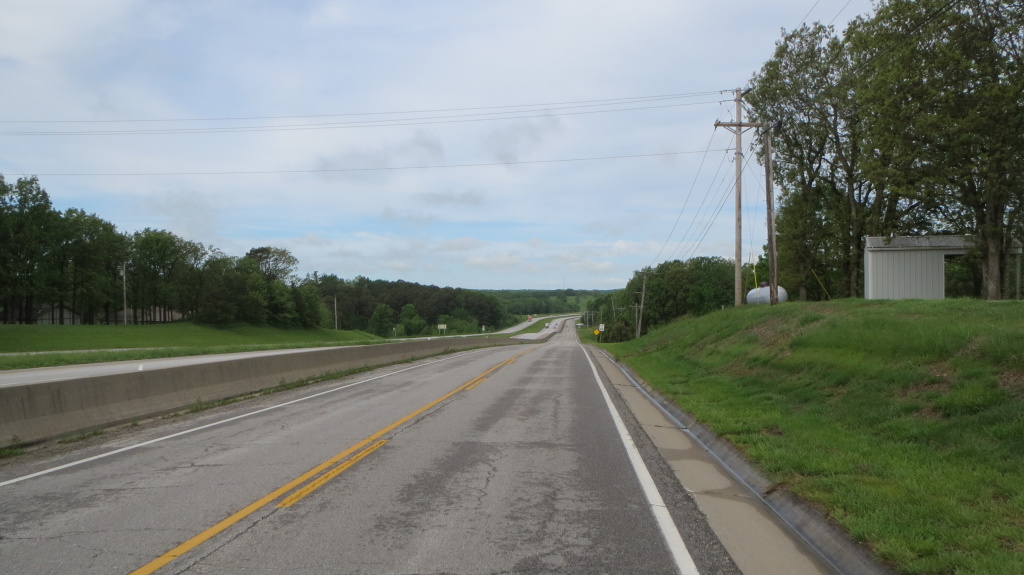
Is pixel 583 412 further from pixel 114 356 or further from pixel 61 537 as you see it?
pixel 114 356

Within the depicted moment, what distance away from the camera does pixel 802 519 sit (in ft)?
20.5

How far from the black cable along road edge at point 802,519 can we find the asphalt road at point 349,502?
2.77ft

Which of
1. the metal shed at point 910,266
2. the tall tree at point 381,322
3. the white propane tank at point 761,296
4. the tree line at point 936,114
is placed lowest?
the tall tree at point 381,322

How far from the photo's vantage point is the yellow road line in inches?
269

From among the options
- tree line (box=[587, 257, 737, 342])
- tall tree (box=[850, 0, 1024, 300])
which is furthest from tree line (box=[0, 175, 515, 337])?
tall tree (box=[850, 0, 1024, 300])

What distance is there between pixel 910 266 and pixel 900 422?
21362 mm

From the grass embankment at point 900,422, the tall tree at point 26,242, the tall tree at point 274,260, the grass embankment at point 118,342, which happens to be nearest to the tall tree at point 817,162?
the grass embankment at point 900,422

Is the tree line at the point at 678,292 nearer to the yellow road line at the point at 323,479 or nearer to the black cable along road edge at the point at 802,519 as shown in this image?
the black cable along road edge at the point at 802,519

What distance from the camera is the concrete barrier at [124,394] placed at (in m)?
10.5

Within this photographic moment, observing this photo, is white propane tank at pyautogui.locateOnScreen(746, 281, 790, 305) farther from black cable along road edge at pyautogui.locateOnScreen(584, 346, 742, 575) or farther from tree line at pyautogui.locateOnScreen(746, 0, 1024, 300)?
black cable along road edge at pyautogui.locateOnScreen(584, 346, 742, 575)

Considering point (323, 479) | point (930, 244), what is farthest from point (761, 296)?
point (323, 479)

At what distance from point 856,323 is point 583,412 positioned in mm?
6893

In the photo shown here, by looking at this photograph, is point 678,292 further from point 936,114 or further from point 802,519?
point 802,519

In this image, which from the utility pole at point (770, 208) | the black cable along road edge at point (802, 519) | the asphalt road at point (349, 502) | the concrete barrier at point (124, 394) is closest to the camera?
the black cable along road edge at point (802, 519)
